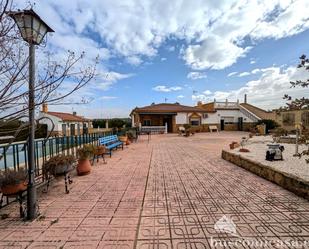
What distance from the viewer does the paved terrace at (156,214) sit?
279 centimetres

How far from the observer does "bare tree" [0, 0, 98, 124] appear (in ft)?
7.34

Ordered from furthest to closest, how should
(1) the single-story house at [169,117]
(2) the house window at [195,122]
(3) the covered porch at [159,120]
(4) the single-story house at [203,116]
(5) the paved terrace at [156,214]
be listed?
1. (2) the house window at [195,122]
2. (3) the covered porch at [159,120]
3. (4) the single-story house at [203,116]
4. (1) the single-story house at [169,117]
5. (5) the paved terrace at [156,214]

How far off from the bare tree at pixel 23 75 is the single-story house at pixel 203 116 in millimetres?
24463

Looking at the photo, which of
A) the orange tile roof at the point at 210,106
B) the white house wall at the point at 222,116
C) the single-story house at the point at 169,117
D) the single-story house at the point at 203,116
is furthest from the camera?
the orange tile roof at the point at 210,106

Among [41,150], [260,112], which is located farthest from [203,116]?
[41,150]

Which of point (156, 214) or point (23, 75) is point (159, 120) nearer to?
point (156, 214)

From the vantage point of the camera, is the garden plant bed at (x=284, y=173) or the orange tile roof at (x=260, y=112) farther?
the orange tile roof at (x=260, y=112)

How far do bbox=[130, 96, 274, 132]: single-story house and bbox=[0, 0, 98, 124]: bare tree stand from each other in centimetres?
2446

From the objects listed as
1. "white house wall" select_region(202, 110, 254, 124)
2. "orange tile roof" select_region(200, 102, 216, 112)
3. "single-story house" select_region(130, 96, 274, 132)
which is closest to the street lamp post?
"single-story house" select_region(130, 96, 274, 132)

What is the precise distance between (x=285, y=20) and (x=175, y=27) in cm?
493

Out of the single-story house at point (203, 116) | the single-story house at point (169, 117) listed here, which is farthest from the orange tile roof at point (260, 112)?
the single-story house at point (169, 117)

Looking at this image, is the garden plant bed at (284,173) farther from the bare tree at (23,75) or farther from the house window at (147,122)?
the house window at (147,122)

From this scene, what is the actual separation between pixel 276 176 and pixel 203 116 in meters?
26.0

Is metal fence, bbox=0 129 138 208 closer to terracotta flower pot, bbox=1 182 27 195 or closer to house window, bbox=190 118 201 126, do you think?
terracotta flower pot, bbox=1 182 27 195
